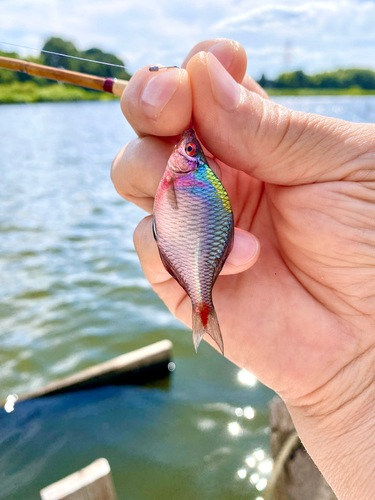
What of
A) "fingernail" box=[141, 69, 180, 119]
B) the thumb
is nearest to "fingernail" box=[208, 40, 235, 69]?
the thumb

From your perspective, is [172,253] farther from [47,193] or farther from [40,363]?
[47,193]

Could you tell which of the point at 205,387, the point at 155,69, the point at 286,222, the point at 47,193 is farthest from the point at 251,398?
the point at 47,193

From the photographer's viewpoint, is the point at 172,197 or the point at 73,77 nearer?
the point at 172,197

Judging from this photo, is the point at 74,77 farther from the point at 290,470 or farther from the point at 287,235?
the point at 290,470

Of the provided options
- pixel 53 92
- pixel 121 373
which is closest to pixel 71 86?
pixel 53 92

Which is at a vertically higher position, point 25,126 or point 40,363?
point 40,363

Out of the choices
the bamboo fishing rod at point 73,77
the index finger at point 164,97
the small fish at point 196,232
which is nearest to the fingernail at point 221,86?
the index finger at point 164,97
